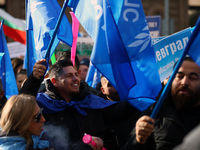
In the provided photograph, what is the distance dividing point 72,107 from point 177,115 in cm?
119

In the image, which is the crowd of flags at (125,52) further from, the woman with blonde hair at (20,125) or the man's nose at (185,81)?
the woman with blonde hair at (20,125)

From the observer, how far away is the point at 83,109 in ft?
11.6

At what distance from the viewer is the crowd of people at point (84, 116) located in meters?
2.62

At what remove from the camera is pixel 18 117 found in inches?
103

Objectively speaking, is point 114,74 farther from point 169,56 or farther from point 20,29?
point 20,29

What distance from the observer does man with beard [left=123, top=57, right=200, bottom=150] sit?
260 cm

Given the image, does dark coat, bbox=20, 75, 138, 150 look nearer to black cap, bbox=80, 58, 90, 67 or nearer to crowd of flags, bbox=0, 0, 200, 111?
crowd of flags, bbox=0, 0, 200, 111

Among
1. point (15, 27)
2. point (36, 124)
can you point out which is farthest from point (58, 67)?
point (15, 27)

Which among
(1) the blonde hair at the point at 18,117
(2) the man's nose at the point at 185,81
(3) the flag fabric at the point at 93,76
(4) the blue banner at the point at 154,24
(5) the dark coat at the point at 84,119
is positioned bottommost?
(3) the flag fabric at the point at 93,76

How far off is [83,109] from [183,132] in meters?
1.18

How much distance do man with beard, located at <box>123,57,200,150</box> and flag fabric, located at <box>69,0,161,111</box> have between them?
0.25 meters

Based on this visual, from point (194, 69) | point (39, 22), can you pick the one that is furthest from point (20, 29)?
point (194, 69)

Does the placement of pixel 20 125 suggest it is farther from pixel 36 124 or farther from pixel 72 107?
pixel 72 107

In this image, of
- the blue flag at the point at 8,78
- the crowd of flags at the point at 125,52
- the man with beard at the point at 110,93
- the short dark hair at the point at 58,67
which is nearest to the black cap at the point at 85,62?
the blue flag at the point at 8,78
